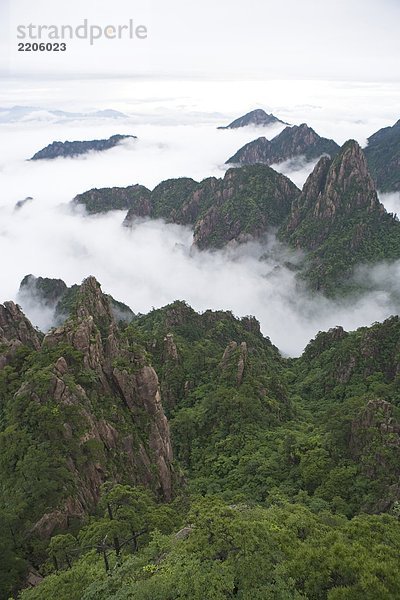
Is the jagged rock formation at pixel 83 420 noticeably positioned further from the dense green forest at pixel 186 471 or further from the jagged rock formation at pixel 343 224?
the jagged rock formation at pixel 343 224

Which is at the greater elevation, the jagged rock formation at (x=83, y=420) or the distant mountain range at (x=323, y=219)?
the distant mountain range at (x=323, y=219)

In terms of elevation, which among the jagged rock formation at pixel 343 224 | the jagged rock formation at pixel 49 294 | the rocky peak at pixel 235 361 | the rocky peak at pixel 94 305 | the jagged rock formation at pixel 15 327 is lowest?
the rocky peak at pixel 235 361

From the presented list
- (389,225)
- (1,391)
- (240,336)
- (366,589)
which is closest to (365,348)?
(240,336)

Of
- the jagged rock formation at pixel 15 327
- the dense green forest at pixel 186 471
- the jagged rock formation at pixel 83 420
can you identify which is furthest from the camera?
the jagged rock formation at pixel 15 327

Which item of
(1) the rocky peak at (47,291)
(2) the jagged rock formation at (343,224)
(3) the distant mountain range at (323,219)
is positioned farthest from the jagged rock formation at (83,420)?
(2) the jagged rock formation at (343,224)

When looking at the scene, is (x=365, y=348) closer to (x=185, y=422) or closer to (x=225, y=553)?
(x=185, y=422)

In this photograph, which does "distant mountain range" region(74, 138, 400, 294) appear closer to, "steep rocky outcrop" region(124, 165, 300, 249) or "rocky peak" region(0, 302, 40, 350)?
"steep rocky outcrop" region(124, 165, 300, 249)
